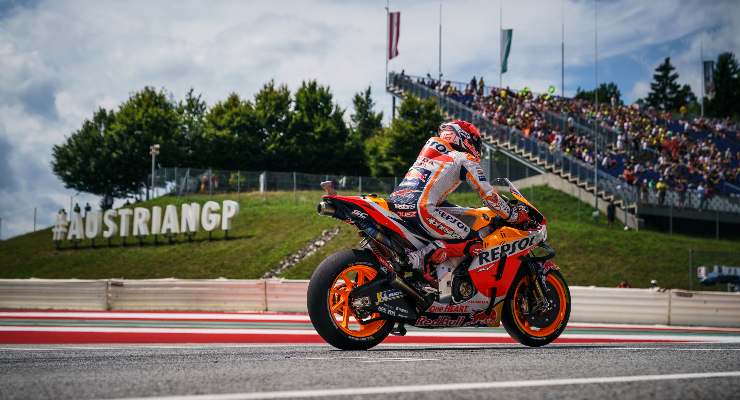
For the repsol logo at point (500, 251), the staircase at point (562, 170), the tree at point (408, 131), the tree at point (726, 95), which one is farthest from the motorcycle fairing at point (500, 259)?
the tree at point (726, 95)

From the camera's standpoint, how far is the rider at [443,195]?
7.33 metres

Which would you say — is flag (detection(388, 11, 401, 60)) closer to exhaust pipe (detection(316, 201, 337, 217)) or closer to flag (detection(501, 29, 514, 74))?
flag (detection(501, 29, 514, 74))

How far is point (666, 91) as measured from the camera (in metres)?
121

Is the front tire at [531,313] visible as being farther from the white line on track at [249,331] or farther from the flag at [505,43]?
the flag at [505,43]

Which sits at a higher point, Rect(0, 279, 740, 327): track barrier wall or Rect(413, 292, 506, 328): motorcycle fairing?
Rect(413, 292, 506, 328): motorcycle fairing

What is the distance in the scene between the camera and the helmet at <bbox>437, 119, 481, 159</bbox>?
7.84 meters

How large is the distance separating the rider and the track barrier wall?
10184mm

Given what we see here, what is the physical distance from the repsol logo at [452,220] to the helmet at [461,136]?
78cm

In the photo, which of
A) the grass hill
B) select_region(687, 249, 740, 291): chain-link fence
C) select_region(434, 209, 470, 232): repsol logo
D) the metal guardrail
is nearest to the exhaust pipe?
select_region(434, 209, 470, 232): repsol logo

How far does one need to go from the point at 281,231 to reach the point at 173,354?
1315 inches

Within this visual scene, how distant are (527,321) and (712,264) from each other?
20.8 m

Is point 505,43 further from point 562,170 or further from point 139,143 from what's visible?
point 139,143

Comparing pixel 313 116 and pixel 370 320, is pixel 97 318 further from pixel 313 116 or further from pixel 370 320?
pixel 313 116

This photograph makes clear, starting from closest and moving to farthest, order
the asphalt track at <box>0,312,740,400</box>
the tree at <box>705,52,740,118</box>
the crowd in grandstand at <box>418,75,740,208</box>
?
1. the asphalt track at <box>0,312,740,400</box>
2. the crowd in grandstand at <box>418,75,740,208</box>
3. the tree at <box>705,52,740,118</box>
